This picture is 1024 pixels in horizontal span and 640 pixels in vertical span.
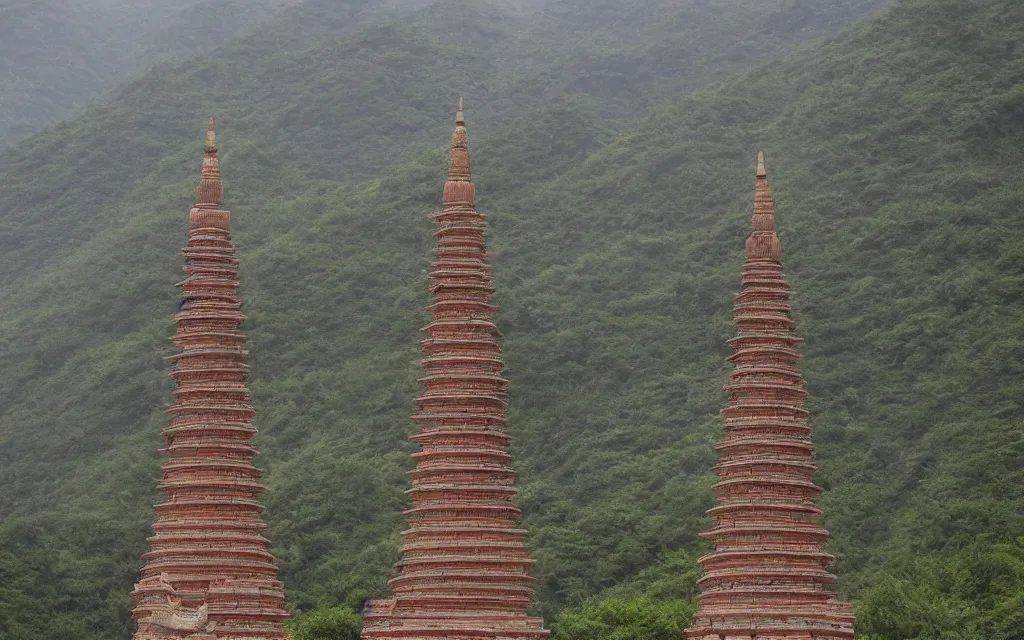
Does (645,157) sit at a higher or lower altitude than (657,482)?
higher

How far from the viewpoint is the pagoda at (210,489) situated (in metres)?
37.2

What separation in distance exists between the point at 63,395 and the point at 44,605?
85.2 feet

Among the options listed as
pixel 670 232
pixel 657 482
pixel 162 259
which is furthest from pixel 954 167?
pixel 162 259

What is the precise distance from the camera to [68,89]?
470 feet

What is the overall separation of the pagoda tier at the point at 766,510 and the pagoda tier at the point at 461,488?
3046 mm

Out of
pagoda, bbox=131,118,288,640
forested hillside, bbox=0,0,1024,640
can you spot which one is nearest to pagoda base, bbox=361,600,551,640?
pagoda, bbox=131,118,288,640

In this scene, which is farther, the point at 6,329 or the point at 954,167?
the point at 6,329

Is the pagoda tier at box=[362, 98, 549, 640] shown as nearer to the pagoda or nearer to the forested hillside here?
the pagoda

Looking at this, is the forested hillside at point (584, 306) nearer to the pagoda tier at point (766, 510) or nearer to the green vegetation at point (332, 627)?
the green vegetation at point (332, 627)

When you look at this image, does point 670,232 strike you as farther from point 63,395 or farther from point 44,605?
point 44,605

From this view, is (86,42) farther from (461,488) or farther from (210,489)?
(461,488)

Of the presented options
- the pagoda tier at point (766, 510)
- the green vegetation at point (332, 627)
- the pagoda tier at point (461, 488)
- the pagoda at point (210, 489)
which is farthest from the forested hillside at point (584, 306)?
the pagoda at point (210, 489)

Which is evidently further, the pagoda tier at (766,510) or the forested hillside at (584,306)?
the forested hillside at (584,306)

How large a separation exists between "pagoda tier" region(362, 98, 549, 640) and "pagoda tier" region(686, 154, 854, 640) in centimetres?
305
